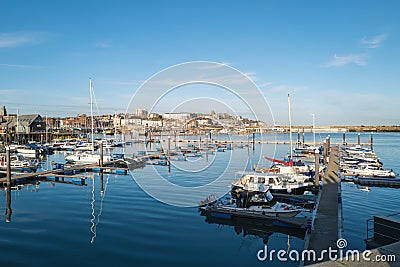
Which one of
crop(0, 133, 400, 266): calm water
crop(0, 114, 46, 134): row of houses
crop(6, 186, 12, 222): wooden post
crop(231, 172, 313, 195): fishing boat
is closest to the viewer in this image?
crop(0, 133, 400, 266): calm water

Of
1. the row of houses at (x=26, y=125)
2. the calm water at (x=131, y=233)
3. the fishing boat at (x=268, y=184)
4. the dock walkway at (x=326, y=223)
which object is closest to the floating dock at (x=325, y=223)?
the dock walkway at (x=326, y=223)

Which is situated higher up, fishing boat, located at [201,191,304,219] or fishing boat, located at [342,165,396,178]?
fishing boat, located at [342,165,396,178]

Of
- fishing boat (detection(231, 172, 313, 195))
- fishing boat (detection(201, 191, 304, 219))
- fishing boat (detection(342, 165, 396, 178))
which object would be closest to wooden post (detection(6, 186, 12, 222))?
fishing boat (detection(201, 191, 304, 219))

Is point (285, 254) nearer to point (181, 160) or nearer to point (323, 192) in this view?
point (323, 192)

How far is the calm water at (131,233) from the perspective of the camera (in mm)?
11234

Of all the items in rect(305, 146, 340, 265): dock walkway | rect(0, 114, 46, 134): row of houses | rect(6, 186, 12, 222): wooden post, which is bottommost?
rect(6, 186, 12, 222): wooden post

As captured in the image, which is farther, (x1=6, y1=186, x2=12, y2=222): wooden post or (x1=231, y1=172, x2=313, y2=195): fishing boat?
(x1=231, y1=172, x2=313, y2=195): fishing boat

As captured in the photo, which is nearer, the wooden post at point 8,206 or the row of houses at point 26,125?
the wooden post at point 8,206

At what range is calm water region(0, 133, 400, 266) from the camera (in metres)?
11.2

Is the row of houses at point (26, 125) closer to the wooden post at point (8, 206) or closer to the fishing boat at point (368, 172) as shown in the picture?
the wooden post at point (8, 206)

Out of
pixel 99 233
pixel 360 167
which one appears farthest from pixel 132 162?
pixel 360 167

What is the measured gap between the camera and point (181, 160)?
1615 inches

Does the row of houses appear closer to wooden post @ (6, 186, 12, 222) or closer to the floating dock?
wooden post @ (6, 186, 12, 222)

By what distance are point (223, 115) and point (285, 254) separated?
22.0 ft
